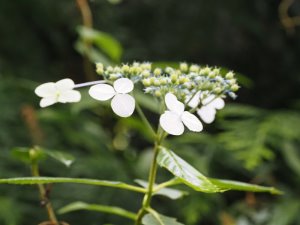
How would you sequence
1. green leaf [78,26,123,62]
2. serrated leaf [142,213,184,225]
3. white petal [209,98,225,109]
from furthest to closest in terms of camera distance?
green leaf [78,26,123,62], white petal [209,98,225,109], serrated leaf [142,213,184,225]

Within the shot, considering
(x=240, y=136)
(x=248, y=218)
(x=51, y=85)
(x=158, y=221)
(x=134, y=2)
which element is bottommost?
(x=158, y=221)

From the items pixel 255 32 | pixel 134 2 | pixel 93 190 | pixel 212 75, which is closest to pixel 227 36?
pixel 255 32

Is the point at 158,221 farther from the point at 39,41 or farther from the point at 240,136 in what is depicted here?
the point at 39,41

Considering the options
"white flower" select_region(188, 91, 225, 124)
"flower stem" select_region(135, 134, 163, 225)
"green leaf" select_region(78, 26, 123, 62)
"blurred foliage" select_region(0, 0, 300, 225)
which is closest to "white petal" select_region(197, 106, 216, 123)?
"white flower" select_region(188, 91, 225, 124)

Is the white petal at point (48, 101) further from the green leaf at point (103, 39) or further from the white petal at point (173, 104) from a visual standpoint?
the green leaf at point (103, 39)

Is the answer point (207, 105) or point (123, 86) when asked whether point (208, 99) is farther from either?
point (123, 86)

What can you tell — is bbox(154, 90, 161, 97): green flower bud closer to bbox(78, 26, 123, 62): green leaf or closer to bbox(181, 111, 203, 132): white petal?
bbox(181, 111, 203, 132): white petal

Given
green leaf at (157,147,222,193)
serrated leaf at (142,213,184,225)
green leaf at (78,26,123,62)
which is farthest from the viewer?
green leaf at (78,26,123,62)
